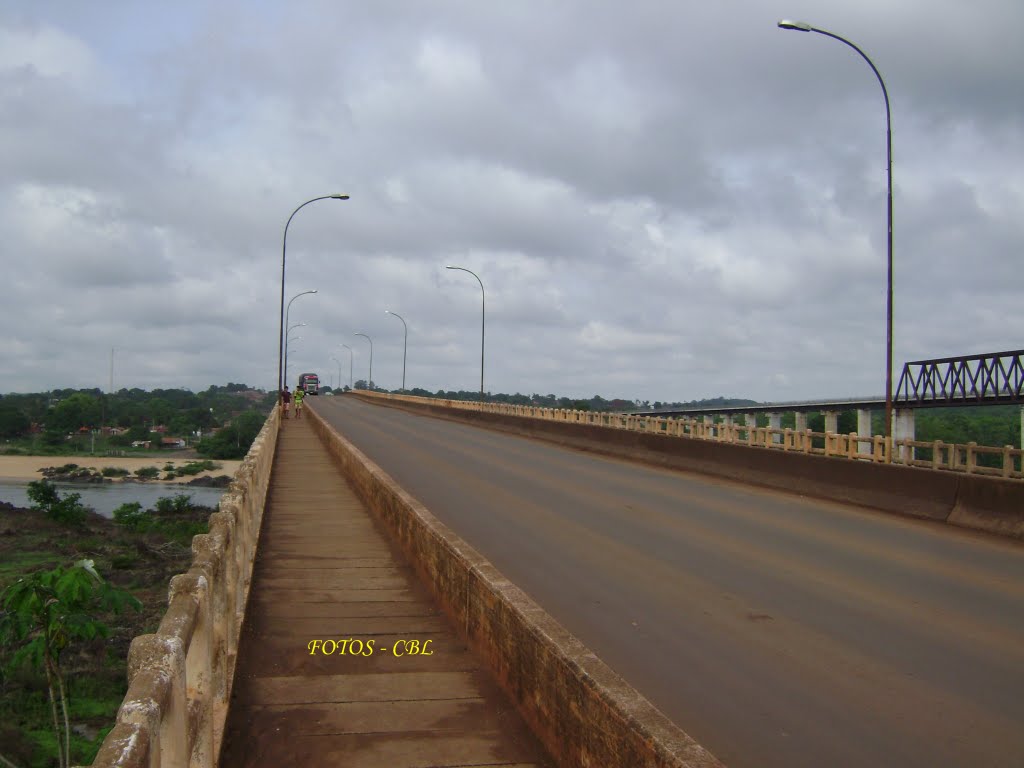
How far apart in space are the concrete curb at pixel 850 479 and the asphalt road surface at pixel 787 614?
523 millimetres

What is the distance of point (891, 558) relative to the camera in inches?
480

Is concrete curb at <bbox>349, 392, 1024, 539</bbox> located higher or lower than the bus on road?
lower

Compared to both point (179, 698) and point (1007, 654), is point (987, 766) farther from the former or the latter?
point (179, 698)

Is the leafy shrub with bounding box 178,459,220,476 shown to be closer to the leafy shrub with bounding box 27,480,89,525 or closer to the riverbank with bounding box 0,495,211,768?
the riverbank with bounding box 0,495,211,768

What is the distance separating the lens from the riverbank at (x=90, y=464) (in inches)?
5266

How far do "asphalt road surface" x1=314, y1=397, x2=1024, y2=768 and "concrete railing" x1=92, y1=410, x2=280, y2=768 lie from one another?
115 inches

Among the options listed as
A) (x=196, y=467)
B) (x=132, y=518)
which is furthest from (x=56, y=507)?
(x=196, y=467)

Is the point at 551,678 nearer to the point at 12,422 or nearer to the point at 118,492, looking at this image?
the point at 118,492

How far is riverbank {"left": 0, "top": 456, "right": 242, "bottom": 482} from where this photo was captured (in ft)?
439

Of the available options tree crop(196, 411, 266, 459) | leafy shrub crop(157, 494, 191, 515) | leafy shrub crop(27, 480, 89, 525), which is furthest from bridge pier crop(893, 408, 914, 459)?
tree crop(196, 411, 266, 459)

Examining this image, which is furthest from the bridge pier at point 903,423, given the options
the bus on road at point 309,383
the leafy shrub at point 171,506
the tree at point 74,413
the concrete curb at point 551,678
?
the tree at point 74,413

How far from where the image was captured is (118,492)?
4695 inches

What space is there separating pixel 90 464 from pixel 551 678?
156 m

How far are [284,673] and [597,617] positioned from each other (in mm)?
3013
